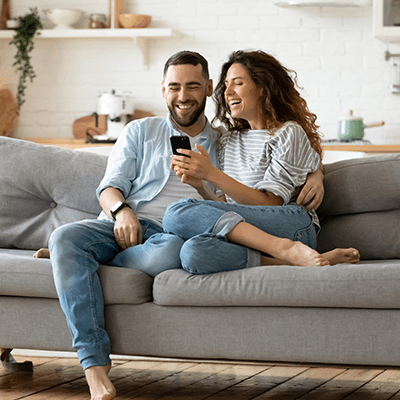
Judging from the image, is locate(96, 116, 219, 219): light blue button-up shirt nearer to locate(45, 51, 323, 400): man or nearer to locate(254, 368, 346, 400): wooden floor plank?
locate(45, 51, 323, 400): man

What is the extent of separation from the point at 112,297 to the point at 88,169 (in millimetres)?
771

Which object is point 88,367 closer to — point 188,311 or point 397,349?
point 188,311

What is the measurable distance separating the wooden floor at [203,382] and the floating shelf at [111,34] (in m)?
2.75

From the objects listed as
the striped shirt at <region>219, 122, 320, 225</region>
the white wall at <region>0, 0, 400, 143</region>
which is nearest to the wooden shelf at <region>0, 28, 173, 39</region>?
the white wall at <region>0, 0, 400, 143</region>

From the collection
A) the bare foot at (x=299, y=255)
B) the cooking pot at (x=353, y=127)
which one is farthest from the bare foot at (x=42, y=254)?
the cooking pot at (x=353, y=127)

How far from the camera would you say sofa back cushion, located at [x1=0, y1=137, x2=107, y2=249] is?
237 centimetres

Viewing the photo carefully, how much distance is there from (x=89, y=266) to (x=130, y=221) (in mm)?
248

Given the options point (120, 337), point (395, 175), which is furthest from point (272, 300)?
point (395, 175)

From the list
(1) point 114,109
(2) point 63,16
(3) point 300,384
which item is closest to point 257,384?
(3) point 300,384

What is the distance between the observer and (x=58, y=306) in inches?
71.5

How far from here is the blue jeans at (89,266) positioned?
1684 millimetres

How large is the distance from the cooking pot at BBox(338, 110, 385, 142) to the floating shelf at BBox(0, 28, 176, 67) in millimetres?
→ 1400

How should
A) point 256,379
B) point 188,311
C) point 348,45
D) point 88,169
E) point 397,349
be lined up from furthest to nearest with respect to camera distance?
point 348,45, point 88,169, point 256,379, point 188,311, point 397,349

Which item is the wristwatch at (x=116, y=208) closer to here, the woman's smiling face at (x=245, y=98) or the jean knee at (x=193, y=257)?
the jean knee at (x=193, y=257)
